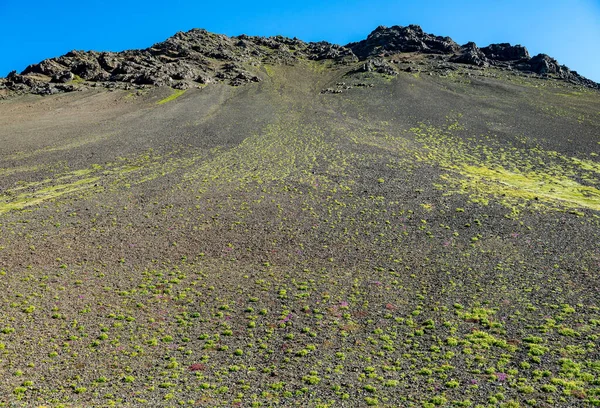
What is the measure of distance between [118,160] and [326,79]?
83.1 m

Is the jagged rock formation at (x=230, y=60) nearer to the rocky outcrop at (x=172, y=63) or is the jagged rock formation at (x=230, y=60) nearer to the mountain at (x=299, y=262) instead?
the rocky outcrop at (x=172, y=63)

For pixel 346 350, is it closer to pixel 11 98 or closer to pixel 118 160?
pixel 118 160

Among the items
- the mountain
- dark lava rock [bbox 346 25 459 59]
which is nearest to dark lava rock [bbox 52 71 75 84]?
the mountain

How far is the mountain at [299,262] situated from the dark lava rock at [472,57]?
57.0 meters

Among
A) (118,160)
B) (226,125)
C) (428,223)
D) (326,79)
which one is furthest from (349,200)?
(326,79)

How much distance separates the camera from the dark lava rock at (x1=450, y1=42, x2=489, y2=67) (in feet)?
421

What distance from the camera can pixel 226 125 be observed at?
250 ft

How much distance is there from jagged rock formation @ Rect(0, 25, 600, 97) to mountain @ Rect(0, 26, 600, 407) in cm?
3477

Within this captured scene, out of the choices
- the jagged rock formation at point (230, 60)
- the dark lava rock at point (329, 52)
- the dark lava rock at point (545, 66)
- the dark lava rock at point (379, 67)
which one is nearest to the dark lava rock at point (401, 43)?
the jagged rock formation at point (230, 60)

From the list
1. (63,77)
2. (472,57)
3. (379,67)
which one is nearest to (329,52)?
(379,67)

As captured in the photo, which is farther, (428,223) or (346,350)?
(428,223)

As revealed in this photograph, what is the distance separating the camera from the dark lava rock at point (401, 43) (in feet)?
481

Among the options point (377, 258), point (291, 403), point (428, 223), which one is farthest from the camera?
point (428, 223)

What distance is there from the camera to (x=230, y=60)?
13725cm
